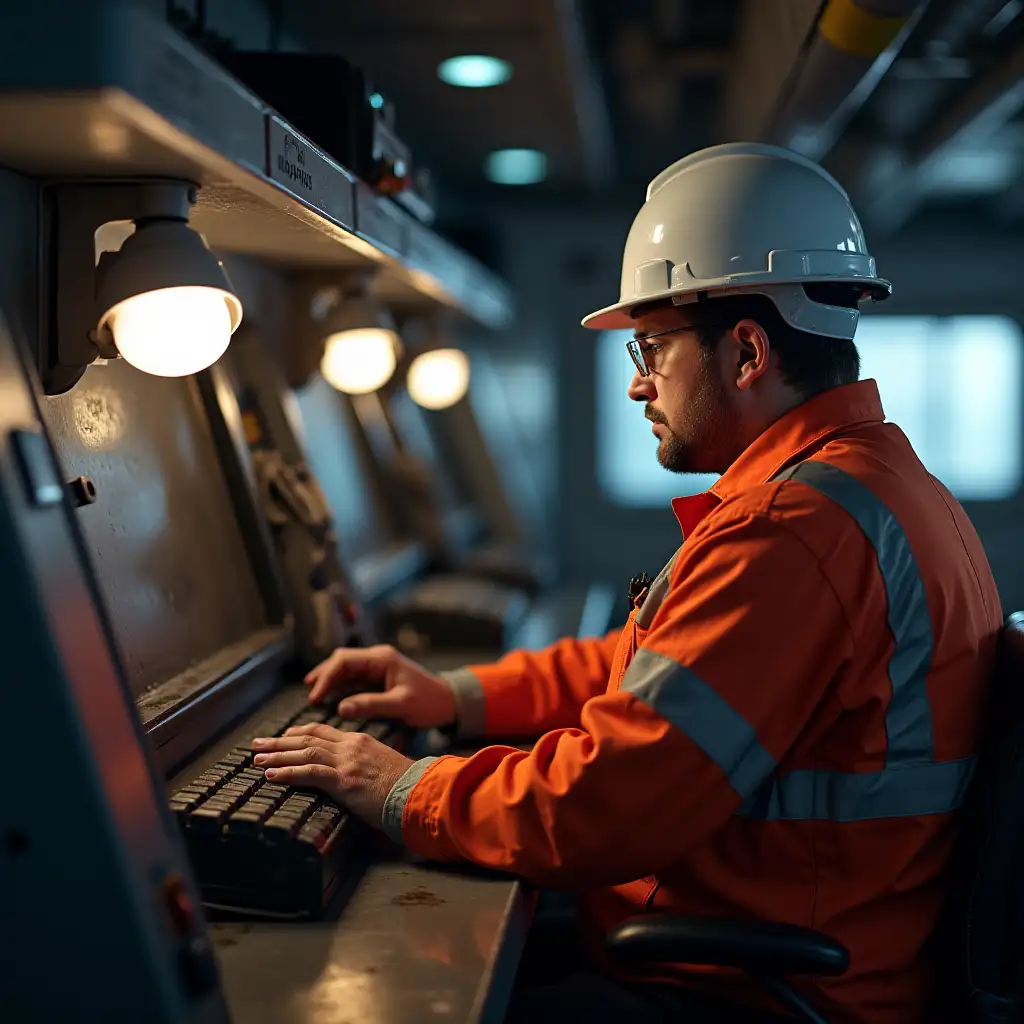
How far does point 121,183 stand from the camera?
1.29m

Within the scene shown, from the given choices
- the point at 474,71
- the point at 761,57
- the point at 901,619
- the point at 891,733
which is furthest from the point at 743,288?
the point at 474,71

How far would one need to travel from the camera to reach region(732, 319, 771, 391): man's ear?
1.42 m

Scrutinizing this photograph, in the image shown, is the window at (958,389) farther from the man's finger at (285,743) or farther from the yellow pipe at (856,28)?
the man's finger at (285,743)

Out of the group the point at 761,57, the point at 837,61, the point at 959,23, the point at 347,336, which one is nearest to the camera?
the point at 837,61

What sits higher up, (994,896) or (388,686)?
(388,686)

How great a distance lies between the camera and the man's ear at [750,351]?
1423mm

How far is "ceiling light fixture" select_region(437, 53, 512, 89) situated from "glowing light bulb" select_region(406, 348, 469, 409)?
2.27 ft

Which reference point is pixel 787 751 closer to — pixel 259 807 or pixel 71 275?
pixel 259 807

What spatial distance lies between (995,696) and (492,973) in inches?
25.9

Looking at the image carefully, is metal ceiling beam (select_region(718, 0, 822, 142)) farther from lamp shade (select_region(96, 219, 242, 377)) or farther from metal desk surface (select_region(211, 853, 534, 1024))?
metal desk surface (select_region(211, 853, 534, 1024))

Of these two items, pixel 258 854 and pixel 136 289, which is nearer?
pixel 258 854

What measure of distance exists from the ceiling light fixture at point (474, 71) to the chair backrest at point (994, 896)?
6.42 feet

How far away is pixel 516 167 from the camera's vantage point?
4.11 metres

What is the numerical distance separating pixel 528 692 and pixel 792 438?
606mm
